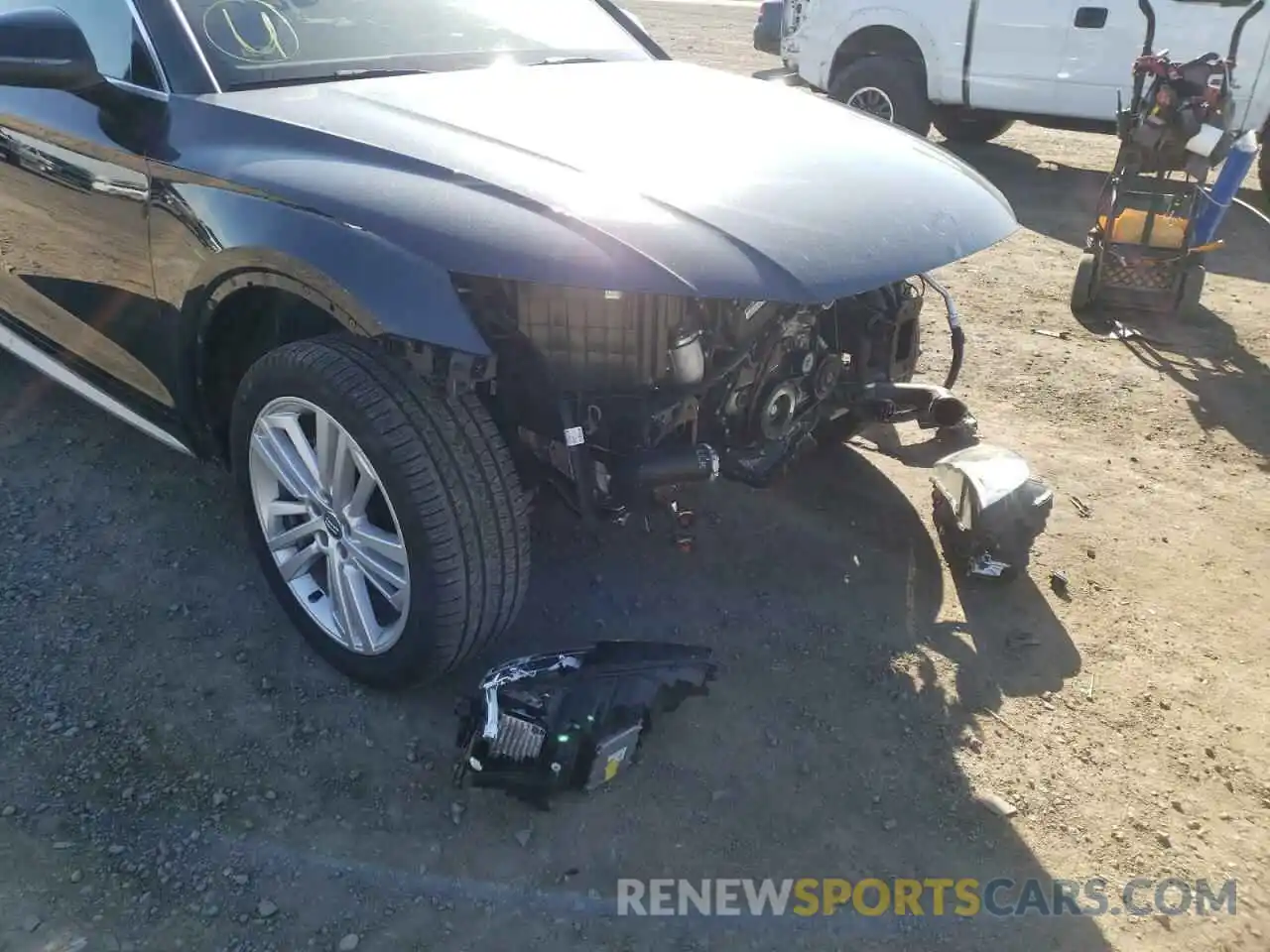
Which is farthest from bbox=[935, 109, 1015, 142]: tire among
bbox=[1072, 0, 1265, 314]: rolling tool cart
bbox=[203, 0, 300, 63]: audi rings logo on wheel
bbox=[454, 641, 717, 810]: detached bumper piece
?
bbox=[454, 641, 717, 810]: detached bumper piece

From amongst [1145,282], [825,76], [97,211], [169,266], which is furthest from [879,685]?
[825,76]

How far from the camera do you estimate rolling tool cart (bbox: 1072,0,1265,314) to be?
5082mm

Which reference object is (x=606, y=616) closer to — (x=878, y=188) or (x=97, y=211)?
(x=878, y=188)

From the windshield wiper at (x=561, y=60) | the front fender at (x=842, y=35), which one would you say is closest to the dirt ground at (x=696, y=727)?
the windshield wiper at (x=561, y=60)

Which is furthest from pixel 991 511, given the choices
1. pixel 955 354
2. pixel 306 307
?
pixel 306 307

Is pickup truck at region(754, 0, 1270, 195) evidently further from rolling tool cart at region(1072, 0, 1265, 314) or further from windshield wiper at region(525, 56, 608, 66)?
windshield wiper at region(525, 56, 608, 66)

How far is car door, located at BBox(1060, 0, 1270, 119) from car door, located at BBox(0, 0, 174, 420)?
678 cm

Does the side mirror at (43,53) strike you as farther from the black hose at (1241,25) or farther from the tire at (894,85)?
the black hose at (1241,25)

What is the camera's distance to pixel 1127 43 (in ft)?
24.7

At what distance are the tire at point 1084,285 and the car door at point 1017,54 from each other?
121 inches

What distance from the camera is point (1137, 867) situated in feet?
7.42

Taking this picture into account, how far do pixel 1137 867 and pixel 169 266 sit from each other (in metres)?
2.72

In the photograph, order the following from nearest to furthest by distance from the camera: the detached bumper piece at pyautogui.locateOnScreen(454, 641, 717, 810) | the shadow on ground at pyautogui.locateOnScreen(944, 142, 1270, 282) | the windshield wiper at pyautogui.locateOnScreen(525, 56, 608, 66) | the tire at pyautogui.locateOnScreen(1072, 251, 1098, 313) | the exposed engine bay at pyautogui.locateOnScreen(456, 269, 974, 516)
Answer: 1. the detached bumper piece at pyautogui.locateOnScreen(454, 641, 717, 810)
2. the exposed engine bay at pyautogui.locateOnScreen(456, 269, 974, 516)
3. the windshield wiper at pyautogui.locateOnScreen(525, 56, 608, 66)
4. the tire at pyautogui.locateOnScreen(1072, 251, 1098, 313)
5. the shadow on ground at pyautogui.locateOnScreen(944, 142, 1270, 282)

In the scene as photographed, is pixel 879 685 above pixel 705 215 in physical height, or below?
below
